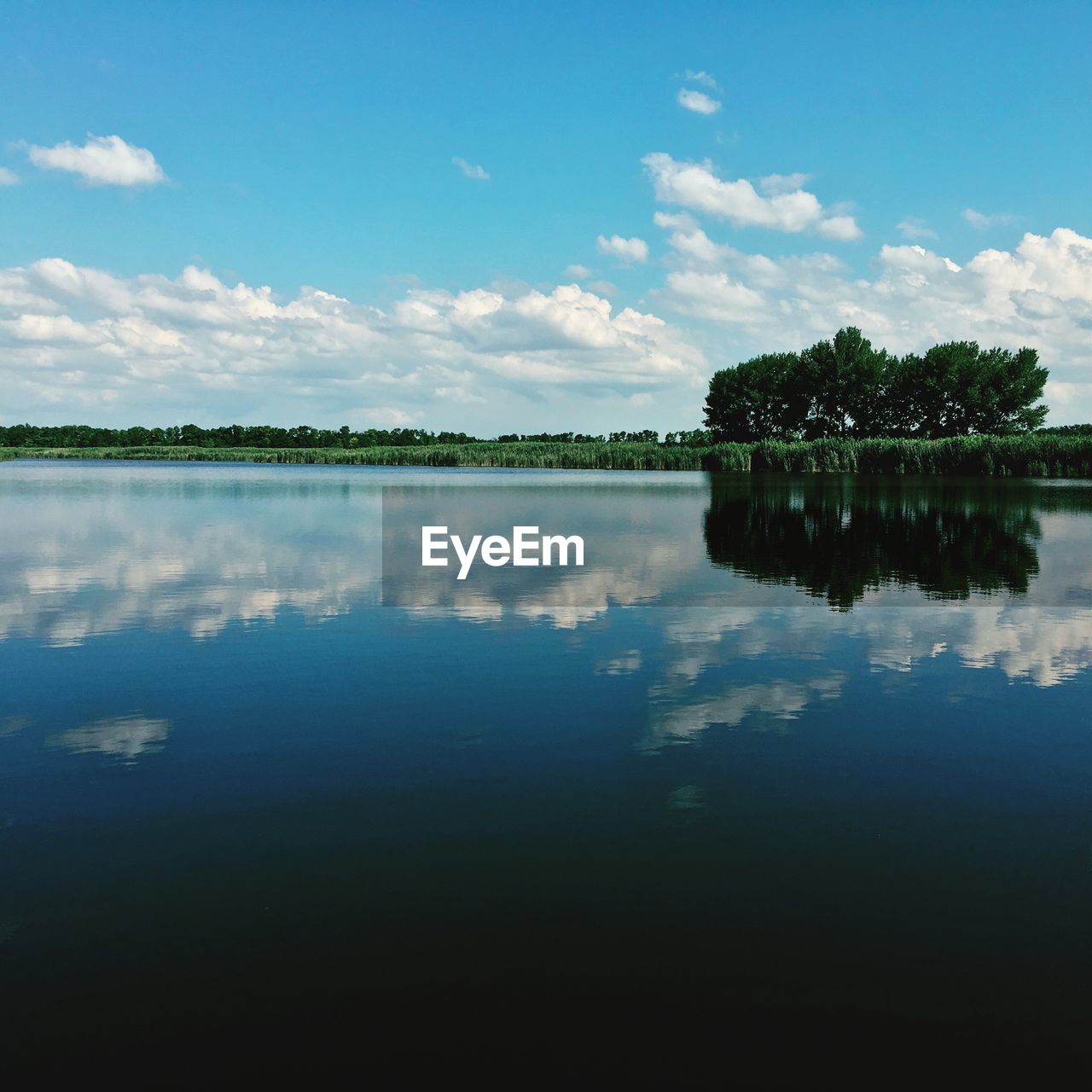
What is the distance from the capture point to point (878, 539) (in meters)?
27.5

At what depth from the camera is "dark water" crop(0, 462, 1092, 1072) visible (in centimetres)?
466

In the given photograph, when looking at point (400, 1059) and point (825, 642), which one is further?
point (825, 642)

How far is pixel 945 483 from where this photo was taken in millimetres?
63562

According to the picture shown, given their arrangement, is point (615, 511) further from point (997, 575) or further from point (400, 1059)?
point (400, 1059)

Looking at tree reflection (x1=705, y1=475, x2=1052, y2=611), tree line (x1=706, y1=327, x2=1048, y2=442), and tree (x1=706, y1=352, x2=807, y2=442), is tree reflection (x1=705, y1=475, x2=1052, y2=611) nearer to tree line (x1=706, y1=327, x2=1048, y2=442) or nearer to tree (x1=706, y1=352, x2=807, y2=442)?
tree line (x1=706, y1=327, x2=1048, y2=442)

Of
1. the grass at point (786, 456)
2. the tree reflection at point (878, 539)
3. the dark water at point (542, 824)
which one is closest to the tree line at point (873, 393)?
the grass at point (786, 456)

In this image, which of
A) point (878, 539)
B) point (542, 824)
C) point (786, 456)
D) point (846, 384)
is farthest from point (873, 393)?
point (542, 824)

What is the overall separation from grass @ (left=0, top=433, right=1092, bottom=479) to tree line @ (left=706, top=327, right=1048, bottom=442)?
2045cm

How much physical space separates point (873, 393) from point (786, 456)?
30.6m

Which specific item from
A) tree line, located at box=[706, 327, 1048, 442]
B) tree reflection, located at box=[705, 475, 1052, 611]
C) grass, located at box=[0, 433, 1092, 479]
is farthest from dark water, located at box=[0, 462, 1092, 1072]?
tree line, located at box=[706, 327, 1048, 442]

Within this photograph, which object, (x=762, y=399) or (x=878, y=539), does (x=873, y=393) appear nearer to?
(x=762, y=399)

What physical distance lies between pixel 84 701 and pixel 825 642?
9.77m

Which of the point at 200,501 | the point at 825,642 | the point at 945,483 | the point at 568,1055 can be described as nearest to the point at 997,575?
the point at 825,642

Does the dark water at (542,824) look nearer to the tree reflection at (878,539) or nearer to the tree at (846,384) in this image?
the tree reflection at (878,539)
